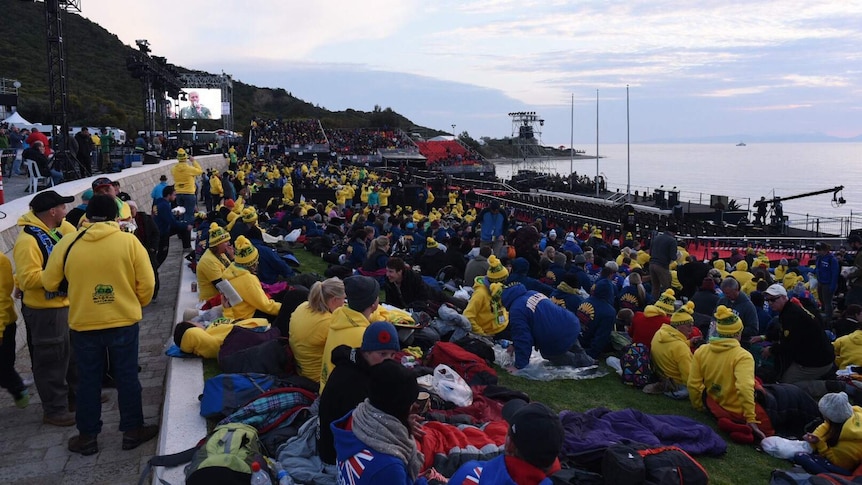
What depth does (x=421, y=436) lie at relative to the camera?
142 inches

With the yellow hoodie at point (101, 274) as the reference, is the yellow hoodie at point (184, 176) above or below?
above

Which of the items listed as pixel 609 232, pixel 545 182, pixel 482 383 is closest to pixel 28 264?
pixel 482 383

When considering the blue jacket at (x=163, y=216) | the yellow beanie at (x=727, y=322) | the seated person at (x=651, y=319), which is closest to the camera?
the yellow beanie at (x=727, y=322)

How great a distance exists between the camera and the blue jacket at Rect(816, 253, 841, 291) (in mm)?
10961

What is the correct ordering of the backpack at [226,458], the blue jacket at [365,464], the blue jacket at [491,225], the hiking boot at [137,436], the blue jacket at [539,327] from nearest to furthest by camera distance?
the blue jacket at [365,464]
the backpack at [226,458]
the hiking boot at [137,436]
the blue jacket at [539,327]
the blue jacket at [491,225]

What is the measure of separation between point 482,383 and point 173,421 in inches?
101

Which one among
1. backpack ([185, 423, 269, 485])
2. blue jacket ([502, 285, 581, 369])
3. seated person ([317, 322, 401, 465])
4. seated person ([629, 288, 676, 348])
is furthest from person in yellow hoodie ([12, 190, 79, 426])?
seated person ([629, 288, 676, 348])

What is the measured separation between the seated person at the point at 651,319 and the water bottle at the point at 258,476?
4.88m

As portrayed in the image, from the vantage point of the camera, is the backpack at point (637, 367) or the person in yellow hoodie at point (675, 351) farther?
the backpack at point (637, 367)

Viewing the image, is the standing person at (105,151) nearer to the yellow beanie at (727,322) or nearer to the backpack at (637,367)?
the backpack at (637,367)

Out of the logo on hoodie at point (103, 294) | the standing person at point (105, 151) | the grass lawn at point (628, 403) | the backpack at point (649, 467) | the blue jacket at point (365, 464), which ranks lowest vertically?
the grass lawn at point (628, 403)

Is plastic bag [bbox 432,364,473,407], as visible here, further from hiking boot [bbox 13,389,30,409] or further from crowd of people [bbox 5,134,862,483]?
hiking boot [bbox 13,389,30,409]

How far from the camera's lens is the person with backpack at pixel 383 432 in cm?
288

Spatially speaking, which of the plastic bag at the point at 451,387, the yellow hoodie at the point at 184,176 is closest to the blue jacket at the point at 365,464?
the plastic bag at the point at 451,387
